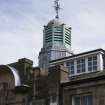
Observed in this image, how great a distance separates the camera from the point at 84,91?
3238 centimetres

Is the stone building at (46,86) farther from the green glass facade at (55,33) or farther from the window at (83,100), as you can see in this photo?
the green glass facade at (55,33)

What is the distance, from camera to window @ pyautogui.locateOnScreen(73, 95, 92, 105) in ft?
106

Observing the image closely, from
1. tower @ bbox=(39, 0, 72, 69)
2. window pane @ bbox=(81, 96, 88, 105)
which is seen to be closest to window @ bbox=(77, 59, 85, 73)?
window pane @ bbox=(81, 96, 88, 105)

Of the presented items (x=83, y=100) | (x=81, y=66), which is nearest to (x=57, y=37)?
(x=81, y=66)

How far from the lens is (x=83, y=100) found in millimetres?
32719

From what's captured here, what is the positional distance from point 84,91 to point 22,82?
6.79 meters

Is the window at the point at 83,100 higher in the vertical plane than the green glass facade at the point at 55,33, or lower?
lower

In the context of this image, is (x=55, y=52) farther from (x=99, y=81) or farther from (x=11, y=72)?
(x=99, y=81)

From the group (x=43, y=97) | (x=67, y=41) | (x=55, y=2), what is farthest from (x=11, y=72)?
(x=67, y=41)

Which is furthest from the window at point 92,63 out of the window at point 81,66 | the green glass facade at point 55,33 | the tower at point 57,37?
the green glass facade at point 55,33

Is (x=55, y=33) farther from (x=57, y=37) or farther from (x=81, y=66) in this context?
(x=81, y=66)

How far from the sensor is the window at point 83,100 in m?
32.3

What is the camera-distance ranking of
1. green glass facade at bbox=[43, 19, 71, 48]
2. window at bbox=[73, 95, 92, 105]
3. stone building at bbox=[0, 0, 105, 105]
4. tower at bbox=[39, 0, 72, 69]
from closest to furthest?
1. stone building at bbox=[0, 0, 105, 105]
2. window at bbox=[73, 95, 92, 105]
3. tower at bbox=[39, 0, 72, 69]
4. green glass facade at bbox=[43, 19, 71, 48]

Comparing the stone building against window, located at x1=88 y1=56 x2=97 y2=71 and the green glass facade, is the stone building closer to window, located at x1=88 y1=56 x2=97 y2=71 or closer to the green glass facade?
window, located at x1=88 y1=56 x2=97 y2=71
